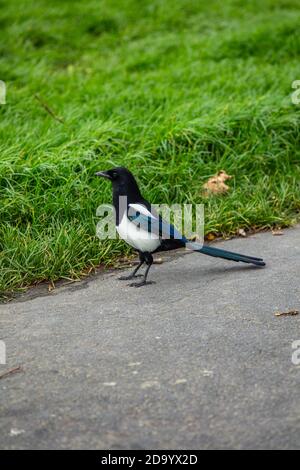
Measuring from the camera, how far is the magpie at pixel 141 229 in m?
4.51

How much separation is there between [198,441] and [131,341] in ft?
3.01

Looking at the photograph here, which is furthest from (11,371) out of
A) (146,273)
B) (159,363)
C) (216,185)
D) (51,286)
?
(216,185)

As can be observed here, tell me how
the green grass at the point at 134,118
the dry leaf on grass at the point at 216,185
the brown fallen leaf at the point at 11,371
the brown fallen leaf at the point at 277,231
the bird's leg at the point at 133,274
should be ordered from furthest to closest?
the dry leaf on grass at the point at 216,185, the brown fallen leaf at the point at 277,231, the green grass at the point at 134,118, the bird's leg at the point at 133,274, the brown fallen leaf at the point at 11,371

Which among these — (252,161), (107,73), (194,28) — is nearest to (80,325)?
(252,161)

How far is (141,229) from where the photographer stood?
4.51 meters

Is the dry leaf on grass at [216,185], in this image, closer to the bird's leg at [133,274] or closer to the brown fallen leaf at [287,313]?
the bird's leg at [133,274]

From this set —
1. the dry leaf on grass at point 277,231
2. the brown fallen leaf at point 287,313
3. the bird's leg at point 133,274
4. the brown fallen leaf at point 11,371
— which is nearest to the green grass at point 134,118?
the dry leaf on grass at point 277,231

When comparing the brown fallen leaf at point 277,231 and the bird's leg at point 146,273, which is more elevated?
the bird's leg at point 146,273

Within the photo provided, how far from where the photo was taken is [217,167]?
19.1 feet

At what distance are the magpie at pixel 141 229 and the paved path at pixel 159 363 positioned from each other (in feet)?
0.38

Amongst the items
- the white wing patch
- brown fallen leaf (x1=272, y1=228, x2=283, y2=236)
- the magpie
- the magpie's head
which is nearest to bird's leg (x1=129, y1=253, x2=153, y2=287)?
the magpie

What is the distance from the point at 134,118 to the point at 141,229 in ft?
6.74

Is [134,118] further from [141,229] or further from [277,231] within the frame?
[141,229]
